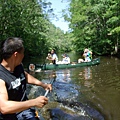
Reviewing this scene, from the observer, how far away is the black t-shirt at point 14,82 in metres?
2.29

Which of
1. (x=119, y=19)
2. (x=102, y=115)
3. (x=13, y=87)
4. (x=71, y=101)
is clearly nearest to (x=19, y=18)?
(x=119, y=19)

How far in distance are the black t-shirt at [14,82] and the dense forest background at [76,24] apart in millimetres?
19809

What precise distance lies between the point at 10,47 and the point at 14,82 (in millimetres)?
383

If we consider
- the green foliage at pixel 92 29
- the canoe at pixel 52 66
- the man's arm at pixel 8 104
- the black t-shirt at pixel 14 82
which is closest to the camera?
the man's arm at pixel 8 104

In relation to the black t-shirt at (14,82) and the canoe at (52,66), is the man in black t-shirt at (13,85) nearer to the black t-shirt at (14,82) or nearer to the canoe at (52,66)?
the black t-shirt at (14,82)

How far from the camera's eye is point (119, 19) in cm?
2452

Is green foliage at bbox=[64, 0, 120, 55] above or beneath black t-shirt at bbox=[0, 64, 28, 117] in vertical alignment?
above

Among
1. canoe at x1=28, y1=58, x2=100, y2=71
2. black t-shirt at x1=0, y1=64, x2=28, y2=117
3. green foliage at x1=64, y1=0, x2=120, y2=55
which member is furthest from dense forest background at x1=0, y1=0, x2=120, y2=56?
black t-shirt at x1=0, y1=64, x2=28, y2=117

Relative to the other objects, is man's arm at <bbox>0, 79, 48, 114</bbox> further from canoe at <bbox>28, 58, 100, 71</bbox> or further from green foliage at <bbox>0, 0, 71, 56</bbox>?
green foliage at <bbox>0, 0, 71, 56</bbox>

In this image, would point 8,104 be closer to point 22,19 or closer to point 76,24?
point 22,19

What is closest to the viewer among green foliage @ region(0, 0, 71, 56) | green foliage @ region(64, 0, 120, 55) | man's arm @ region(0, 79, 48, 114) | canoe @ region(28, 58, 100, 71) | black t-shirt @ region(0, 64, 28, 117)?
man's arm @ region(0, 79, 48, 114)

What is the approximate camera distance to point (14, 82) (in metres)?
2.35

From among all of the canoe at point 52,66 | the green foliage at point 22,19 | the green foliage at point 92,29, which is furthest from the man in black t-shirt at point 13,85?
the green foliage at point 92,29

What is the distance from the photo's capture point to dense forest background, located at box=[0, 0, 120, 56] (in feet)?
75.5
